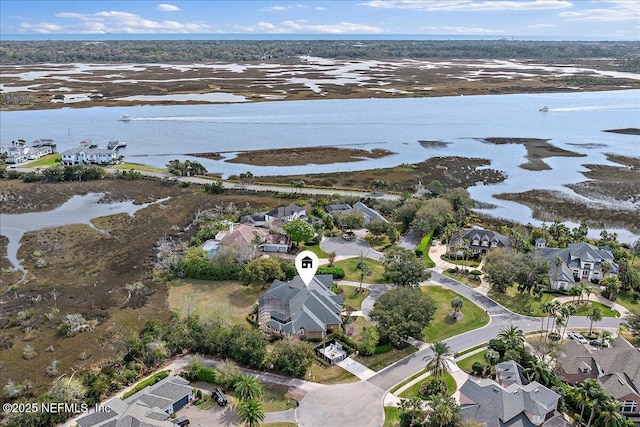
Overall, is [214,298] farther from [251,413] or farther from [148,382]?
[251,413]

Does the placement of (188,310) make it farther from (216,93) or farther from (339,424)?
(216,93)

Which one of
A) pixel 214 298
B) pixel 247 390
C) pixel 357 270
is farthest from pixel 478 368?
pixel 214 298

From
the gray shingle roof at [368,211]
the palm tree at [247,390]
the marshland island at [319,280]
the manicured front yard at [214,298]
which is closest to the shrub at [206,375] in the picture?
the marshland island at [319,280]

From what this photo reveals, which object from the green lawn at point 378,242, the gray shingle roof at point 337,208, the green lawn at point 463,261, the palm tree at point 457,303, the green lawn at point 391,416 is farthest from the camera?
the gray shingle roof at point 337,208

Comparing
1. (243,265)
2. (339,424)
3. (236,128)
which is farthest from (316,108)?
(339,424)

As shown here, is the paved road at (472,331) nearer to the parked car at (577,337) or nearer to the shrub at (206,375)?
the parked car at (577,337)

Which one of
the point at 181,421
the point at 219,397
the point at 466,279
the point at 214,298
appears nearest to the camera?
the point at 181,421
